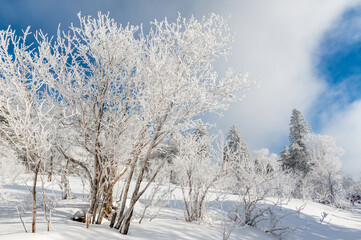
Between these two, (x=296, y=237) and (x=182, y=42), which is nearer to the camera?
(x=182, y=42)

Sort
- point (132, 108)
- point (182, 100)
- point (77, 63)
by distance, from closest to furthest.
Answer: point (182, 100) < point (77, 63) < point (132, 108)

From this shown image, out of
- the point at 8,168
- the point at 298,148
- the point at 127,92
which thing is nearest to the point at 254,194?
the point at 127,92

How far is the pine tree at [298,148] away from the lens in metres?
28.4

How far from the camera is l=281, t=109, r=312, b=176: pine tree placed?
28438 mm

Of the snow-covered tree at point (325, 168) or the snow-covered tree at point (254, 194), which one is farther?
the snow-covered tree at point (325, 168)

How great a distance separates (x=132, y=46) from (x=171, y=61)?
1.14 meters

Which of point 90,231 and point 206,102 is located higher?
point 206,102

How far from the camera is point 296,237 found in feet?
26.7

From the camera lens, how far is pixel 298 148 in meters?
29.0

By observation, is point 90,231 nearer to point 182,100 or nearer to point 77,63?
point 182,100

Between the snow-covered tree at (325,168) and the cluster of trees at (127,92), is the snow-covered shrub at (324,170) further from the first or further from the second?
the cluster of trees at (127,92)

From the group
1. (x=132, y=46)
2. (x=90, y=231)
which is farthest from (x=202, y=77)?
(x=90, y=231)

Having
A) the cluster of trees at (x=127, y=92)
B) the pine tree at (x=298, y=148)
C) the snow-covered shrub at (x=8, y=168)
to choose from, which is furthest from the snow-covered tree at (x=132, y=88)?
the pine tree at (x=298, y=148)

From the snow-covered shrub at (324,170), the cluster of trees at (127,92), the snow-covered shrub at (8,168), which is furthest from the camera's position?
the snow-covered shrub at (324,170)
